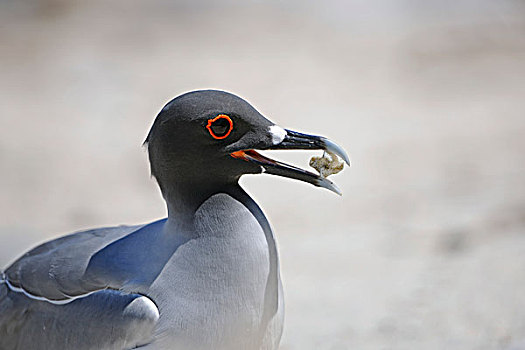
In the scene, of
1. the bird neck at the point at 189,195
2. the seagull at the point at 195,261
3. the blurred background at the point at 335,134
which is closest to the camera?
the seagull at the point at 195,261

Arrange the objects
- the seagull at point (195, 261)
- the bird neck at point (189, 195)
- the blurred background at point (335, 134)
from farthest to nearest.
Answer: the blurred background at point (335, 134) → the bird neck at point (189, 195) → the seagull at point (195, 261)

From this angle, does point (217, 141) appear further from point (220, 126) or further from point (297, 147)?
point (297, 147)

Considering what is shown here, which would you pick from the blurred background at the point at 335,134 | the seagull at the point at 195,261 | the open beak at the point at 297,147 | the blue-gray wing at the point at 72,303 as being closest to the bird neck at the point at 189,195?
the seagull at the point at 195,261

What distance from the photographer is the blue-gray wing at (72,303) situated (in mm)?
2816

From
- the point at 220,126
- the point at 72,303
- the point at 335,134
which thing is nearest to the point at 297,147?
the point at 220,126

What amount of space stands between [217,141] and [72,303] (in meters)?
0.84

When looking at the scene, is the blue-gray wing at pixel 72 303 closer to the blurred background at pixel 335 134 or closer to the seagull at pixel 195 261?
the seagull at pixel 195 261

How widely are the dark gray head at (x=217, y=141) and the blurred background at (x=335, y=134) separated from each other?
5.70ft

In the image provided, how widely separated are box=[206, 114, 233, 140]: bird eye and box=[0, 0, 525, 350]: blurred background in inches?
→ 73.9

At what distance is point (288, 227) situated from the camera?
6.65 meters

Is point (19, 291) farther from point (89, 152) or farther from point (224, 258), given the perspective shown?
point (89, 152)

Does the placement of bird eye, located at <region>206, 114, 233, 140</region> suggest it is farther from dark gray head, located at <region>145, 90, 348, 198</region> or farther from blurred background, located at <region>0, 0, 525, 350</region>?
blurred background, located at <region>0, 0, 525, 350</region>

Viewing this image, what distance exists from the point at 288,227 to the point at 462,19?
8.95 meters

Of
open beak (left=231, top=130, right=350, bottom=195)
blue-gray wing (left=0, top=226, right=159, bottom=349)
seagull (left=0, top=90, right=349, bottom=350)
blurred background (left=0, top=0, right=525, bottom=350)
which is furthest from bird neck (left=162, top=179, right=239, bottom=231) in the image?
blurred background (left=0, top=0, right=525, bottom=350)
